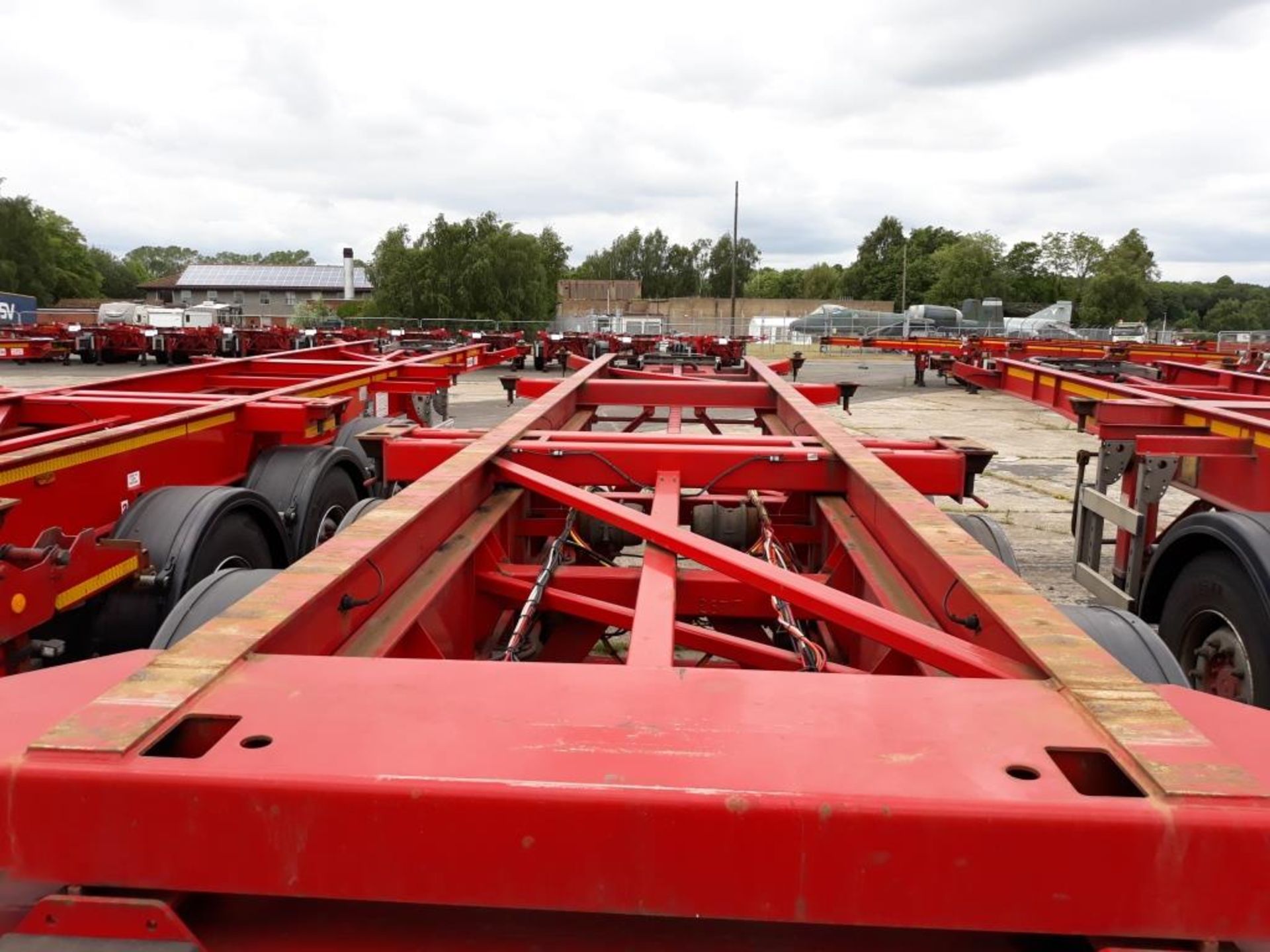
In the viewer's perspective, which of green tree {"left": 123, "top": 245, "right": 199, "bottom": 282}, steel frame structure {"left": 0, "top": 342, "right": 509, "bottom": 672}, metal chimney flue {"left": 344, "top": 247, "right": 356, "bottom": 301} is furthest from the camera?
green tree {"left": 123, "top": 245, "right": 199, "bottom": 282}

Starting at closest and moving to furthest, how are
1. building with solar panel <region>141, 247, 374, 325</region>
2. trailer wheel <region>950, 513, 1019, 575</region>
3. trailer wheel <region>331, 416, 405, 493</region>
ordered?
trailer wheel <region>950, 513, 1019, 575</region>, trailer wheel <region>331, 416, 405, 493</region>, building with solar panel <region>141, 247, 374, 325</region>

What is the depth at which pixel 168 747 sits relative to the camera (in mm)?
1260

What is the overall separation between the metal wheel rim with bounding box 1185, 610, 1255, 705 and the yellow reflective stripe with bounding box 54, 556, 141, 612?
11.9 ft

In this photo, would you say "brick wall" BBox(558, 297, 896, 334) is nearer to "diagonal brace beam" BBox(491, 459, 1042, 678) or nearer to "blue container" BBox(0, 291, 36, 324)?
"blue container" BBox(0, 291, 36, 324)

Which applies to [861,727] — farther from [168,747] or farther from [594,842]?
[168,747]

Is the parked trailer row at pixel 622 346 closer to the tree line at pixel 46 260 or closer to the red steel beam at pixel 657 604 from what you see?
the red steel beam at pixel 657 604

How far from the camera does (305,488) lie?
453 centimetres

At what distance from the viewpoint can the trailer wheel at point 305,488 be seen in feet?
14.7

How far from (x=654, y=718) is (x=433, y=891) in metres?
0.37

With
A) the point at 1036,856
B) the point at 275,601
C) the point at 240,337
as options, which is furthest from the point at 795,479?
the point at 240,337

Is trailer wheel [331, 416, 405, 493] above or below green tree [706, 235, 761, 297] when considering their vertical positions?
below

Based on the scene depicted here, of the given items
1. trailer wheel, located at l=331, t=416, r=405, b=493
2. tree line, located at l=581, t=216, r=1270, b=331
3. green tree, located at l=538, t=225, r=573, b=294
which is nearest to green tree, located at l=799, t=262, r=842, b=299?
tree line, located at l=581, t=216, r=1270, b=331

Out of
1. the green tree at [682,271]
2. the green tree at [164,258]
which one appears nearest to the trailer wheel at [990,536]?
the green tree at [682,271]

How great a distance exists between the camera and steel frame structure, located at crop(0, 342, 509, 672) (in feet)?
8.83
